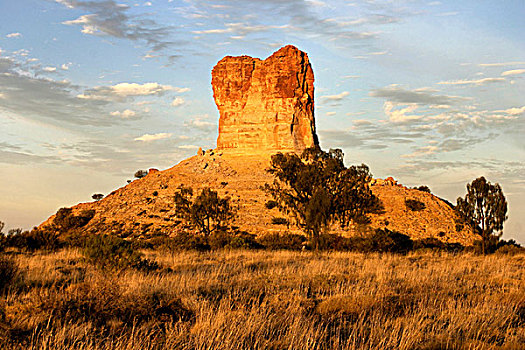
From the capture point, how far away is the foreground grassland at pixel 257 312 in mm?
5238

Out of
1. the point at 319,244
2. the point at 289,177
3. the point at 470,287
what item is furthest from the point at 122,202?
the point at 470,287

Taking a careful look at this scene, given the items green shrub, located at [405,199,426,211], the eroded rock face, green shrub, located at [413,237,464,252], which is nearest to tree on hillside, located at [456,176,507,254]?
green shrub, located at [413,237,464,252]

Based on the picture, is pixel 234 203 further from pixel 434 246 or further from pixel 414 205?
pixel 434 246

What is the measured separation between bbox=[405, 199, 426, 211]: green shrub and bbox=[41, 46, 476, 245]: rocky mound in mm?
142

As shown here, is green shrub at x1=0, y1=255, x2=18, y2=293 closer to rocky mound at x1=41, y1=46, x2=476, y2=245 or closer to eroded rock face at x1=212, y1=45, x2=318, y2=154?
rocky mound at x1=41, y1=46, x2=476, y2=245

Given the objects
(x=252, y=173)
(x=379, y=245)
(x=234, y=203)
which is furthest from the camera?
(x=252, y=173)

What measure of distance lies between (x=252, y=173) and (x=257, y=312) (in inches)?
2987

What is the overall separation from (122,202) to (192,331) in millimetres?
67524

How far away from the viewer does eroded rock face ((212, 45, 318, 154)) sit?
93.3m

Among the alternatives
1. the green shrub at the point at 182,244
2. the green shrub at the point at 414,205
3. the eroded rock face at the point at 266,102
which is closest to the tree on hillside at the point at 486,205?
the green shrub at the point at 182,244

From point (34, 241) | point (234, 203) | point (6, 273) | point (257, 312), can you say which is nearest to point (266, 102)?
point (234, 203)

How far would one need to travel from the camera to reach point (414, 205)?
6362 centimetres

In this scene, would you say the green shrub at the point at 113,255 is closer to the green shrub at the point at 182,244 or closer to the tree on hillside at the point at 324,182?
the green shrub at the point at 182,244

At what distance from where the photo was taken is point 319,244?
20.7 meters
